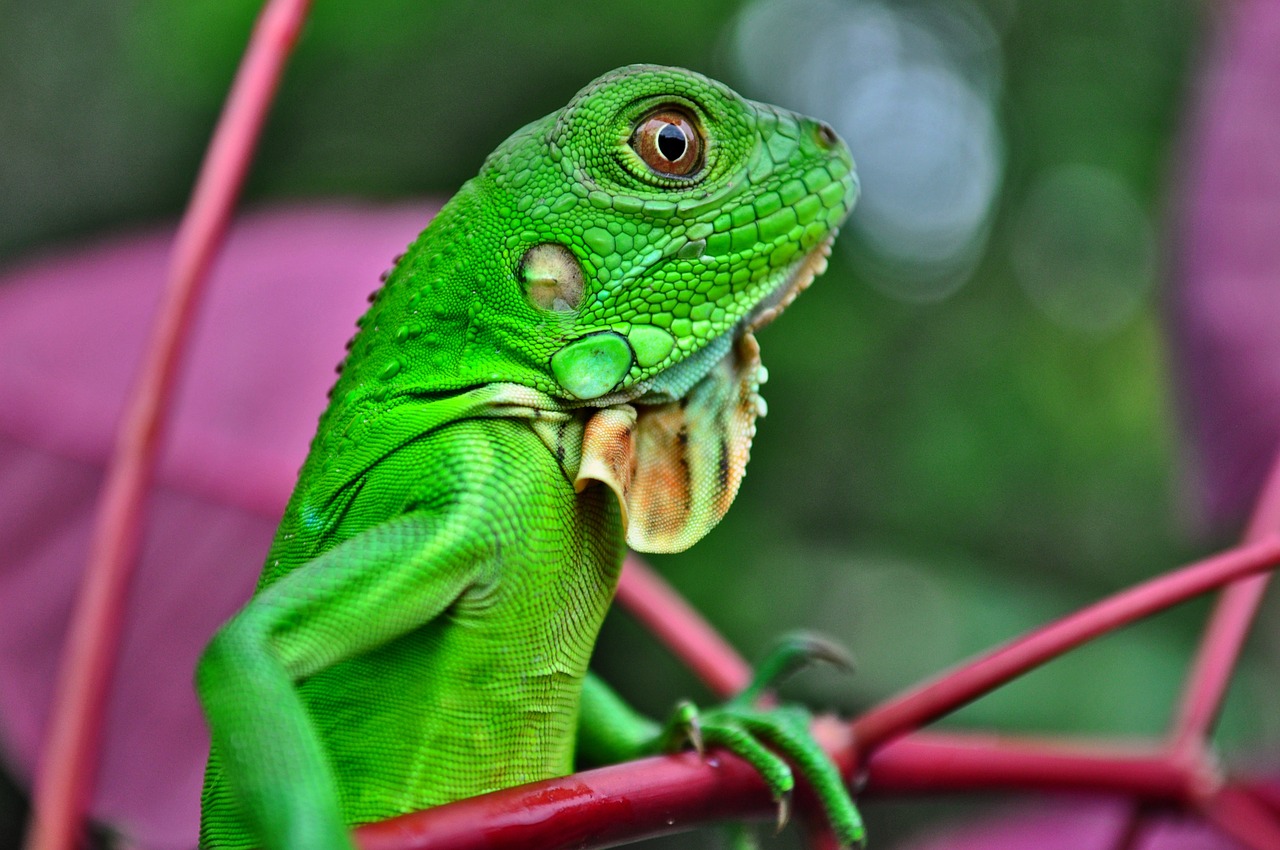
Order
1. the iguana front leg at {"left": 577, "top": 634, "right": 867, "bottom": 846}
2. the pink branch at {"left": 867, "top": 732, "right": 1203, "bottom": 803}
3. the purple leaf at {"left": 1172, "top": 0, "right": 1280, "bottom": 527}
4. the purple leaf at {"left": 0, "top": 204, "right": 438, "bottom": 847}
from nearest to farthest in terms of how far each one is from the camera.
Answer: the iguana front leg at {"left": 577, "top": 634, "right": 867, "bottom": 846} < the pink branch at {"left": 867, "top": 732, "right": 1203, "bottom": 803} < the purple leaf at {"left": 0, "top": 204, "right": 438, "bottom": 847} < the purple leaf at {"left": 1172, "top": 0, "right": 1280, "bottom": 527}

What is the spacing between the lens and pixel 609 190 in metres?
1.24

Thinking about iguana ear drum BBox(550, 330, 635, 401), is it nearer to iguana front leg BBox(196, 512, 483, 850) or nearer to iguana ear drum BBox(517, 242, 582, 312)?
iguana ear drum BBox(517, 242, 582, 312)

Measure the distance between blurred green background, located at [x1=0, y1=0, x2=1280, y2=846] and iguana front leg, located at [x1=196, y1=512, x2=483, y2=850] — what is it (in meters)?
2.79

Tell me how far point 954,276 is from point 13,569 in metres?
6.17

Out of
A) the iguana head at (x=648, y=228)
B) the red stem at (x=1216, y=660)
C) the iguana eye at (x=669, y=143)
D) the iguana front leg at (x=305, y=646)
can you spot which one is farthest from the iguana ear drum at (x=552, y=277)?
the red stem at (x=1216, y=660)

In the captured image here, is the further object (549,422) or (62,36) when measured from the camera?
(62,36)

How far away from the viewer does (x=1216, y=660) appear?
1550 millimetres

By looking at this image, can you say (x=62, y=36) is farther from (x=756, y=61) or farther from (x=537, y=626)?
(x=537, y=626)

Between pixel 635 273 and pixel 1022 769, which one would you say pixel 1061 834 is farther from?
pixel 635 273

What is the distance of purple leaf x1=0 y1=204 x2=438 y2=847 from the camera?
5.74ft

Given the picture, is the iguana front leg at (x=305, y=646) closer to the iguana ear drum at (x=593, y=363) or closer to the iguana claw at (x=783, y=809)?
the iguana ear drum at (x=593, y=363)

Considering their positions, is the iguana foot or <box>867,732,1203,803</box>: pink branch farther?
<box>867,732,1203,803</box>: pink branch

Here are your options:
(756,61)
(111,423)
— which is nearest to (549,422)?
(111,423)

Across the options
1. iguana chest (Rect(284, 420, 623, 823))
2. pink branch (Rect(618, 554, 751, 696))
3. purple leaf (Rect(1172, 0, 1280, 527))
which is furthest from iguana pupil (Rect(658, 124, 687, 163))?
purple leaf (Rect(1172, 0, 1280, 527))
